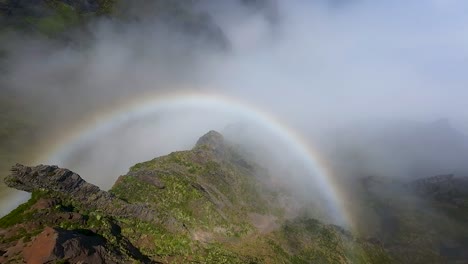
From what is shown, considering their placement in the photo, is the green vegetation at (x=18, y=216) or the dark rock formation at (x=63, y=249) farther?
the green vegetation at (x=18, y=216)

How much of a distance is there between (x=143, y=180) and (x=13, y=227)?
109 ft

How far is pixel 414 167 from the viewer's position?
177750 mm

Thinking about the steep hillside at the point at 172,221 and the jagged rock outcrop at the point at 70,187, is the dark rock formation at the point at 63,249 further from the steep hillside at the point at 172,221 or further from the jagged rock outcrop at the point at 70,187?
the jagged rock outcrop at the point at 70,187

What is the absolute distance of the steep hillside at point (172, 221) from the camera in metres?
A: 46.8

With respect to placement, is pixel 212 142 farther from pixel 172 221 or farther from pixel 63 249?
pixel 63 249

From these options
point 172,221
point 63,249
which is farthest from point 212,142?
point 63,249

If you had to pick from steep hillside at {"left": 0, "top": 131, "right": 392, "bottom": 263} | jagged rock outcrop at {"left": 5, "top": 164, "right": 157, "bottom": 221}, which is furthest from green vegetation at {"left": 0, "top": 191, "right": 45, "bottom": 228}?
jagged rock outcrop at {"left": 5, "top": 164, "right": 157, "bottom": 221}

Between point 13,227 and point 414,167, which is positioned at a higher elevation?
point 414,167

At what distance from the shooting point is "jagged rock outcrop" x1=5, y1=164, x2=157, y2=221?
185 feet

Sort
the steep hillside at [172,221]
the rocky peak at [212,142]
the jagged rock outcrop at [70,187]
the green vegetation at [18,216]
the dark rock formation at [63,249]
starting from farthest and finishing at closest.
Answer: the rocky peak at [212,142] < the jagged rock outcrop at [70,187] < the green vegetation at [18,216] < the steep hillside at [172,221] < the dark rock formation at [63,249]

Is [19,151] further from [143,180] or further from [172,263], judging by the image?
[172,263]

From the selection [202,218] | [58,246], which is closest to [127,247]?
[58,246]

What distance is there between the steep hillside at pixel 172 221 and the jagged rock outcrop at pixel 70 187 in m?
0.15

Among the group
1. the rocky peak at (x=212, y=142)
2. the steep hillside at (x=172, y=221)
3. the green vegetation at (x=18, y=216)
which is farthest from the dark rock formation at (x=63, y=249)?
the rocky peak at (x=212, y=142)
